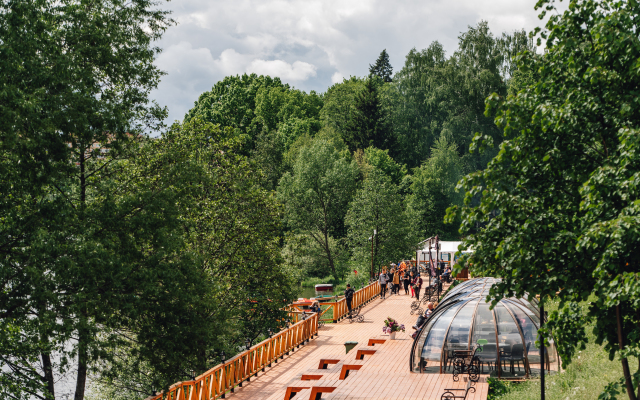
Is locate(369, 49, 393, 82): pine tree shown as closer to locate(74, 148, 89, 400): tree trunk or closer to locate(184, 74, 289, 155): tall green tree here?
locate(184, 74, 289, 155): tall green tree

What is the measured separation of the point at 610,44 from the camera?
6168 mm

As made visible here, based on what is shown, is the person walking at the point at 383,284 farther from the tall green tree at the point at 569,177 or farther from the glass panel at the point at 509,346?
the tall green tree at the point at 569,177

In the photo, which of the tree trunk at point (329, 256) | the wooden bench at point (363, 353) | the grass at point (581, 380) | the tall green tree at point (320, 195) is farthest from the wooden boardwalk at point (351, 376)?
the tall green tree at point (320, 195)

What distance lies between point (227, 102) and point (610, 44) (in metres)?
74.3

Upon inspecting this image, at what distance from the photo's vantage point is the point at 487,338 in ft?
49.1

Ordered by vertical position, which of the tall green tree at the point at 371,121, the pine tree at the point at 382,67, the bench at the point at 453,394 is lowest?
the bench at the point at 453,394

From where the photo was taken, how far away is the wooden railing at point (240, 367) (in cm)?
1320

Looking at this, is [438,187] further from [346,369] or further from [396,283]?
[346,369]

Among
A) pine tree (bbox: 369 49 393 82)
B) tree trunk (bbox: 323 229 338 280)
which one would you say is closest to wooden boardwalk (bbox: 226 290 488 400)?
tree trunk (bbox: 323 229 338 280)

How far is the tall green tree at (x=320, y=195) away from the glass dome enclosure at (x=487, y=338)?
38.8 metres

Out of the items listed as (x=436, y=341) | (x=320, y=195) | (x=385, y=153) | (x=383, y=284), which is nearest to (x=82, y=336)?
(x=436, y=341)

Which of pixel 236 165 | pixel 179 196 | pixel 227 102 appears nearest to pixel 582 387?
pixel 179 196

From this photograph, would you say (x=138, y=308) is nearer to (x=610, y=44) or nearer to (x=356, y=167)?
(x=610, y=44)

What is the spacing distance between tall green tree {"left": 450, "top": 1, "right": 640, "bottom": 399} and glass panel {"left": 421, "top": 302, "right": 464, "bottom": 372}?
340 inches
